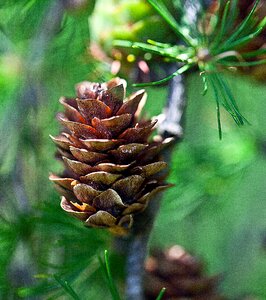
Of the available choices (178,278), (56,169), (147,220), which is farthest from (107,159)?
(56,169)

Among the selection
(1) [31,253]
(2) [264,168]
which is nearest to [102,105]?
(1) [31,253]

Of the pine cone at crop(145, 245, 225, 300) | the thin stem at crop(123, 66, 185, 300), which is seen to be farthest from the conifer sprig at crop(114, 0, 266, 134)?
the pine cone at crop(145, 245, 225, 300)

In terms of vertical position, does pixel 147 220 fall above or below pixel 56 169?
above

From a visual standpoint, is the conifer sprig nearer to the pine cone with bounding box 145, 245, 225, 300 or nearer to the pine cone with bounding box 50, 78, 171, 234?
the pine cone with bounding box 50, 78, 171, 234

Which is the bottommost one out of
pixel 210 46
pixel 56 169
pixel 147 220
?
pixel 56 169

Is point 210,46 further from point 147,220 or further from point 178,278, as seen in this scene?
point 178,278
